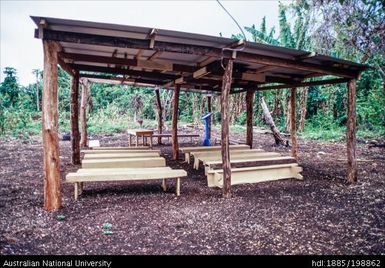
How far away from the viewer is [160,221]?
4.47m

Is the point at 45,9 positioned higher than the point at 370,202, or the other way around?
the point at 45,9

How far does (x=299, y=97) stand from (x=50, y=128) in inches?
628

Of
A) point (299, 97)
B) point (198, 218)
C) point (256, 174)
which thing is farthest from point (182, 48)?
point (299, 97)

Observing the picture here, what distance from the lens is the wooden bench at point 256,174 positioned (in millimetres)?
6523

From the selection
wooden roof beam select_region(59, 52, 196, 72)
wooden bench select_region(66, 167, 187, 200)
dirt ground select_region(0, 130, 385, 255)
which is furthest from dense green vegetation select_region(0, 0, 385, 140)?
wooden bench select_region(66, 167, 187, 200)

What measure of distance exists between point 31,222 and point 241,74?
6.16 metres

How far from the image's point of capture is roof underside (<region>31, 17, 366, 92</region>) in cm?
464

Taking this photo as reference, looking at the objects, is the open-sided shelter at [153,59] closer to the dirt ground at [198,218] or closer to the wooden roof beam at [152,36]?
the wooden roof beam at [152,36]

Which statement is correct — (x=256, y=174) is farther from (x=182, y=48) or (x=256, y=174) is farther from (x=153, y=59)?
(x=153, y=59)

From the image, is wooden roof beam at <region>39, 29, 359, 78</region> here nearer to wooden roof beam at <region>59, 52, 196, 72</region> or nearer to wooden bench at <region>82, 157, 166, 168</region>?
wooden roof beam at <region>59, 52, 196, 72</region>

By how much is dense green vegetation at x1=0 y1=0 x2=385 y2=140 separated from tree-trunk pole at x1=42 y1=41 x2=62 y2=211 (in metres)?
6.28

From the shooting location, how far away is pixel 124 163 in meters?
6.41
